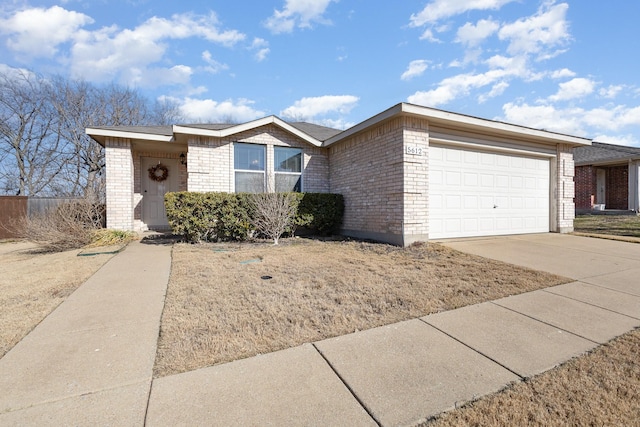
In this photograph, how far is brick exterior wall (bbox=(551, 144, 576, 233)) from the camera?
8719 millimetres

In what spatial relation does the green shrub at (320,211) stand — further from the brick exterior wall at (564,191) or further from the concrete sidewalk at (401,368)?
the brick exterior wall at (564,191)

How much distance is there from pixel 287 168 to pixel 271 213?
258cm

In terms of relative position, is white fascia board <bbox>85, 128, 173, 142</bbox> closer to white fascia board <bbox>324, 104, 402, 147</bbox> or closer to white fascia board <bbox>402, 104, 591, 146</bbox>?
white fascia board <bbox>324, 104, 402, 147</bbox>

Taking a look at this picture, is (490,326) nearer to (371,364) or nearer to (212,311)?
(371,364)

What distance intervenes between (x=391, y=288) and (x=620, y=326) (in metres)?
2.18

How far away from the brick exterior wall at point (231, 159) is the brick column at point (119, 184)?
2.17m

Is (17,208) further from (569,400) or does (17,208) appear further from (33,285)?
(569,400)

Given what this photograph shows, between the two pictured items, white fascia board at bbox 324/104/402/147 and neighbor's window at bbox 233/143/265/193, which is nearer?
white fascia board at bbox 324/104/402/147

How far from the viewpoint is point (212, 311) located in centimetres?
305

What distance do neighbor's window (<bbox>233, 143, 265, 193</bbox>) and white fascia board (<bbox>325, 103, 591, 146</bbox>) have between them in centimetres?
255

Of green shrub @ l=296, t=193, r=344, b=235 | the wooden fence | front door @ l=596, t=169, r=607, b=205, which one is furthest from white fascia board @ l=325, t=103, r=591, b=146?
front door @ l=596, t=169, r=607, b=205

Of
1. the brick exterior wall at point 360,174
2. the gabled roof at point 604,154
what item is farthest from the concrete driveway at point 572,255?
the gabled roof at point 604,154

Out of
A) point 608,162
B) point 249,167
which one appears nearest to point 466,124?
point 249,167

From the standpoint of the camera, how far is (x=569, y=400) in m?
1.73
